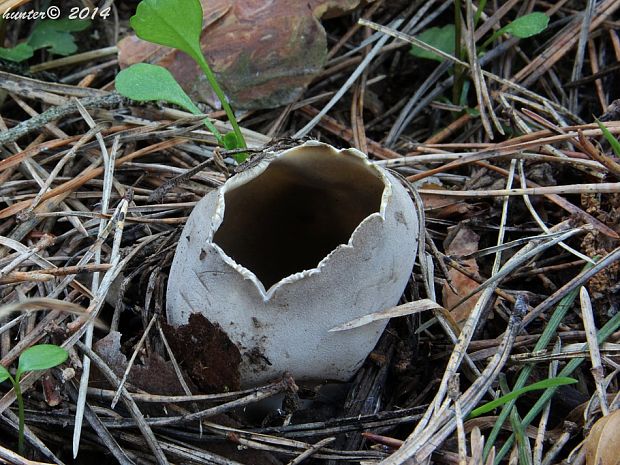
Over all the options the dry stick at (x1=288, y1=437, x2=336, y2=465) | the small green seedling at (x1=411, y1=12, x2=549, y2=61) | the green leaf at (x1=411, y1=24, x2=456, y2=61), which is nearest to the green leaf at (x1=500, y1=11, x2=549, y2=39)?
the small green seedling at (x1=411, y1=12, x2=549, y2=61)

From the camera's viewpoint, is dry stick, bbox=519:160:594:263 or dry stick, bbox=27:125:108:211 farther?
dry stick, bbox=27:125:108:211

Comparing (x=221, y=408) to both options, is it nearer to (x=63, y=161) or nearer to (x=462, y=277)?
(x=462, y=277)

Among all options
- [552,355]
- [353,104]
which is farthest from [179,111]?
[552,355]

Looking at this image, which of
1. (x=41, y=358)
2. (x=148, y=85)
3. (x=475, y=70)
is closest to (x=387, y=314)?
(x=41, y=358)

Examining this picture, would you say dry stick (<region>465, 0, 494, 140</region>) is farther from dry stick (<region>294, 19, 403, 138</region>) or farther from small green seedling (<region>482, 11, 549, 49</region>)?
dry stick (<region>294, 19, 403, 138</region>)

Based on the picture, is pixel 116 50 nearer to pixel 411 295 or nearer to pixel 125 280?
pixel 125 280

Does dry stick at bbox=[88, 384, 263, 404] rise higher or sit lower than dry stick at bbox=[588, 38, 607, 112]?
lower
